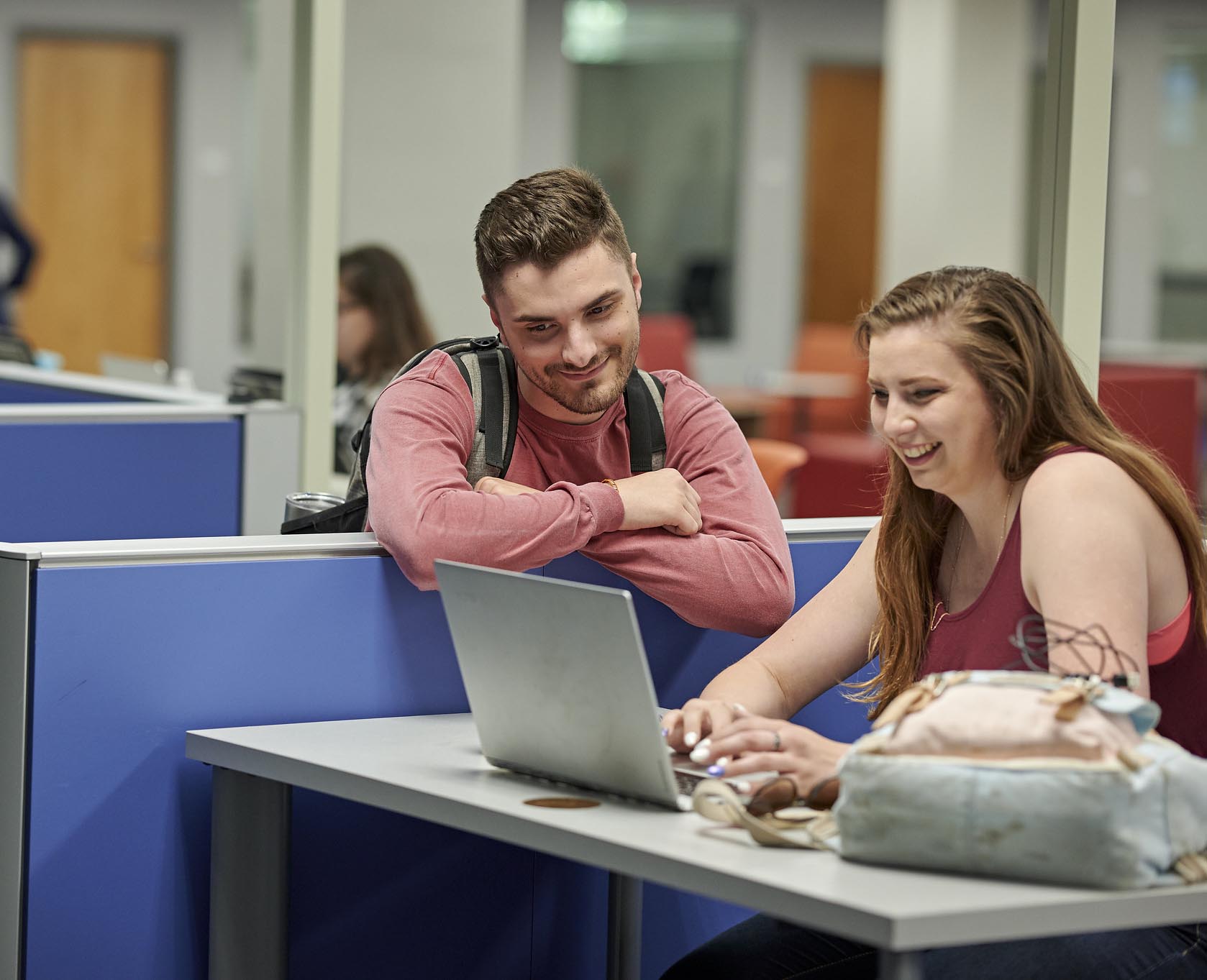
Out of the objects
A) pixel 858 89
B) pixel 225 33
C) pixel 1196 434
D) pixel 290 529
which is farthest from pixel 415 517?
pixel 858 89

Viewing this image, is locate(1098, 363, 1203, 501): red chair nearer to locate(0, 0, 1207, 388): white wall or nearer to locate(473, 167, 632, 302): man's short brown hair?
locate(0, 0, 1207, 388): white wall

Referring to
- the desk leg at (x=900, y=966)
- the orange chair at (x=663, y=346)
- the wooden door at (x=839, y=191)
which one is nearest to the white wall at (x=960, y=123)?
the orange chair at (x=663, y=346)

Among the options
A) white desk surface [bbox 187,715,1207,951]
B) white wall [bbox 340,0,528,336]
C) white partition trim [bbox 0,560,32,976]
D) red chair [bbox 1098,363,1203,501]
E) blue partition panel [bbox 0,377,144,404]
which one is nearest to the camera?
white desk surface [bbox 187,715,1207,951]

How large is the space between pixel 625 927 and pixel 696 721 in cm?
49

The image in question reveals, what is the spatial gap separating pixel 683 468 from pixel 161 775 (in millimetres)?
710

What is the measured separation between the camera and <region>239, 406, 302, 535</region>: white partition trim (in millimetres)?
3441

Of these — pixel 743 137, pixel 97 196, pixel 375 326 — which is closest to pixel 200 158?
pixel 97 196

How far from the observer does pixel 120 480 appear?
129 inches

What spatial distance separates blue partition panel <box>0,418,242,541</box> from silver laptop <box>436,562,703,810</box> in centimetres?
168

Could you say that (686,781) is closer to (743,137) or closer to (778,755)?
(778,755)

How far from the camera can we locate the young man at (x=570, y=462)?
192 centimetres

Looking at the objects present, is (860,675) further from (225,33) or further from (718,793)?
(225,33)

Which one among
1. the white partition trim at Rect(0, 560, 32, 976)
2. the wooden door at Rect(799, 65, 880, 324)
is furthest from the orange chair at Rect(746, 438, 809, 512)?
the wooden door at Rect(799, 65, 880, 324)

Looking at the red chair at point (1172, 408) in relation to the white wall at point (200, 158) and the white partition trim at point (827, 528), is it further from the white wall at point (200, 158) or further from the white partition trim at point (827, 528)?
→ the white wall at point (200, 158)
